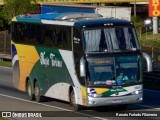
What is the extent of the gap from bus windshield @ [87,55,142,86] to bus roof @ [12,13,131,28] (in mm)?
1184

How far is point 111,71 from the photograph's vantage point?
19500mm

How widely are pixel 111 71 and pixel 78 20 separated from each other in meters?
2.27

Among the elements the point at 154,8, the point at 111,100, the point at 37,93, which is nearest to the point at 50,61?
the point at 37,93

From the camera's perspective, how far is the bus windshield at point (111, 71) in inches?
765

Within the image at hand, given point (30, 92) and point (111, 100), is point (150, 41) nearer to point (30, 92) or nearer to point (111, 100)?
point (30, 92)

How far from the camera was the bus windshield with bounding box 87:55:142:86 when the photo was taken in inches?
765

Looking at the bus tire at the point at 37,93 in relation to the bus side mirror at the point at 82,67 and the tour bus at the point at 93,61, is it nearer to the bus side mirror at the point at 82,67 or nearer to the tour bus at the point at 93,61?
the tour bus at the point at 93,61

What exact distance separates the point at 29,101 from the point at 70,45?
173 inches

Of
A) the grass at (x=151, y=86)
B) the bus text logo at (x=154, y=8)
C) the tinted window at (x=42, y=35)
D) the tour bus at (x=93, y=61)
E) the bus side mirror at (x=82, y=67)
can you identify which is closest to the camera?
the bus side mirror at (x=82, y=67)

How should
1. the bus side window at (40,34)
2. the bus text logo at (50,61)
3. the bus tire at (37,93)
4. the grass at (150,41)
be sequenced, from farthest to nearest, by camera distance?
the grass at (150,41)
the bus tire at (37,93)
the bus side window at (40,34)
the bus text logo at (50,61)

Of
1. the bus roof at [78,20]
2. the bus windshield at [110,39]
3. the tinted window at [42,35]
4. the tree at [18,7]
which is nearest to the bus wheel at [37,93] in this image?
the tinted window at [42,35]

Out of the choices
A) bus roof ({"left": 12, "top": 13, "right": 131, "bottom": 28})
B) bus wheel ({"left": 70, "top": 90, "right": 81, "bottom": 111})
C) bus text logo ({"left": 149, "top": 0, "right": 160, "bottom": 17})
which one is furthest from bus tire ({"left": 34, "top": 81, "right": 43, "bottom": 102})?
bus text logo ({"left": 149, "top": 0, "right": 160, "bottom": 17})

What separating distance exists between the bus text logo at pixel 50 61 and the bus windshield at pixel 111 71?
2.06 meters

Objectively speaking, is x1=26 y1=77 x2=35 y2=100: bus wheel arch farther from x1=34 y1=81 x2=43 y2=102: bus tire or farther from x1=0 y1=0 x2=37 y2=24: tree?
x1=0 y1=0 x2=37 y2=24: tree
